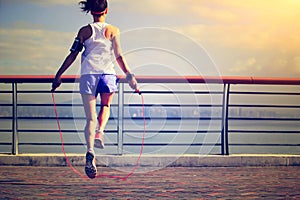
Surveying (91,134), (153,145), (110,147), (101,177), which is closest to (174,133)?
(153,145)

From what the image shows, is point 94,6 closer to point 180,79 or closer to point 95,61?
point 95,61

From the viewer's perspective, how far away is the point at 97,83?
3.91m

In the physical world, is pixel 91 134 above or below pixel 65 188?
above

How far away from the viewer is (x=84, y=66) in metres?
3.81

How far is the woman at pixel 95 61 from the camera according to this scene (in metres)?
3.80

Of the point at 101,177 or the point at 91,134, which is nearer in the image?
the point at 91,134

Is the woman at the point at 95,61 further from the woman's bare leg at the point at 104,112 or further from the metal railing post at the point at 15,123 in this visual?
the metal railing post at the point at 15,123

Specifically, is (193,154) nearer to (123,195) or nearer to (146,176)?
(146,176)

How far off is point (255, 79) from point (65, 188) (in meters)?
2.88

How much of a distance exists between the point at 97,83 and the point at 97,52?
0.89 feet

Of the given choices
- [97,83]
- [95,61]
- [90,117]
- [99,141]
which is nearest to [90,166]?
[99,141]

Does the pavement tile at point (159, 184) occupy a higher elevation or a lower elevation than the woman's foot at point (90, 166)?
lower

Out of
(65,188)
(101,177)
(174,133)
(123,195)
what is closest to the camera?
(123,195)

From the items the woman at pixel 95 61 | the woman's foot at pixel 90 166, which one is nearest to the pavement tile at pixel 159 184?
the woman's foot at pixel 90 166
